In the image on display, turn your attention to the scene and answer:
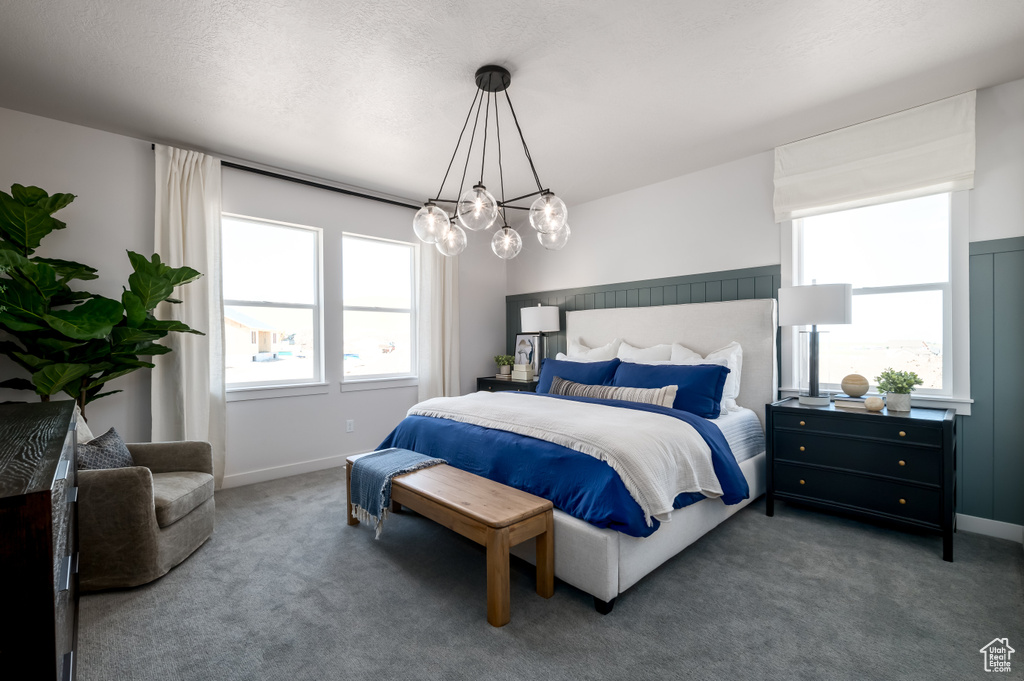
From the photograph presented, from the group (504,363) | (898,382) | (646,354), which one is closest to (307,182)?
(504,363)

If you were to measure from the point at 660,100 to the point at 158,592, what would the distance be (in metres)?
3.72

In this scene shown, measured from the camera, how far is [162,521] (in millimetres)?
2248

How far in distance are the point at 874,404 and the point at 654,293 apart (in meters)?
1.97

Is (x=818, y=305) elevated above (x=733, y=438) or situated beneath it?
elevated above

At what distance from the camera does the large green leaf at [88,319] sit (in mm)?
2459

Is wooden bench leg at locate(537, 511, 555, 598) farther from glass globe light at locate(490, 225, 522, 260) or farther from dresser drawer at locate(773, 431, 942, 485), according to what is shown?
dresser drawer at locate(773, 431, 942, 485)

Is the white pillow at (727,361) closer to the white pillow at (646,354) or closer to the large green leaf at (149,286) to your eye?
the white pillow at (646,354)

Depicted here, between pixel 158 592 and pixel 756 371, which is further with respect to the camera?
pixel 756 371

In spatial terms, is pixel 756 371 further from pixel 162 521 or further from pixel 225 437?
pixel 225 437

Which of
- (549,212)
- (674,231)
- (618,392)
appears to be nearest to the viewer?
(549,212)

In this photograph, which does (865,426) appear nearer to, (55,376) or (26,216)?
(55,376)

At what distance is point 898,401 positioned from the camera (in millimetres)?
2693

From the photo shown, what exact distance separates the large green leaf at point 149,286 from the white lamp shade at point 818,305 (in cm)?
399

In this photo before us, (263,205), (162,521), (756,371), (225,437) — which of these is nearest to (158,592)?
(162,521)
